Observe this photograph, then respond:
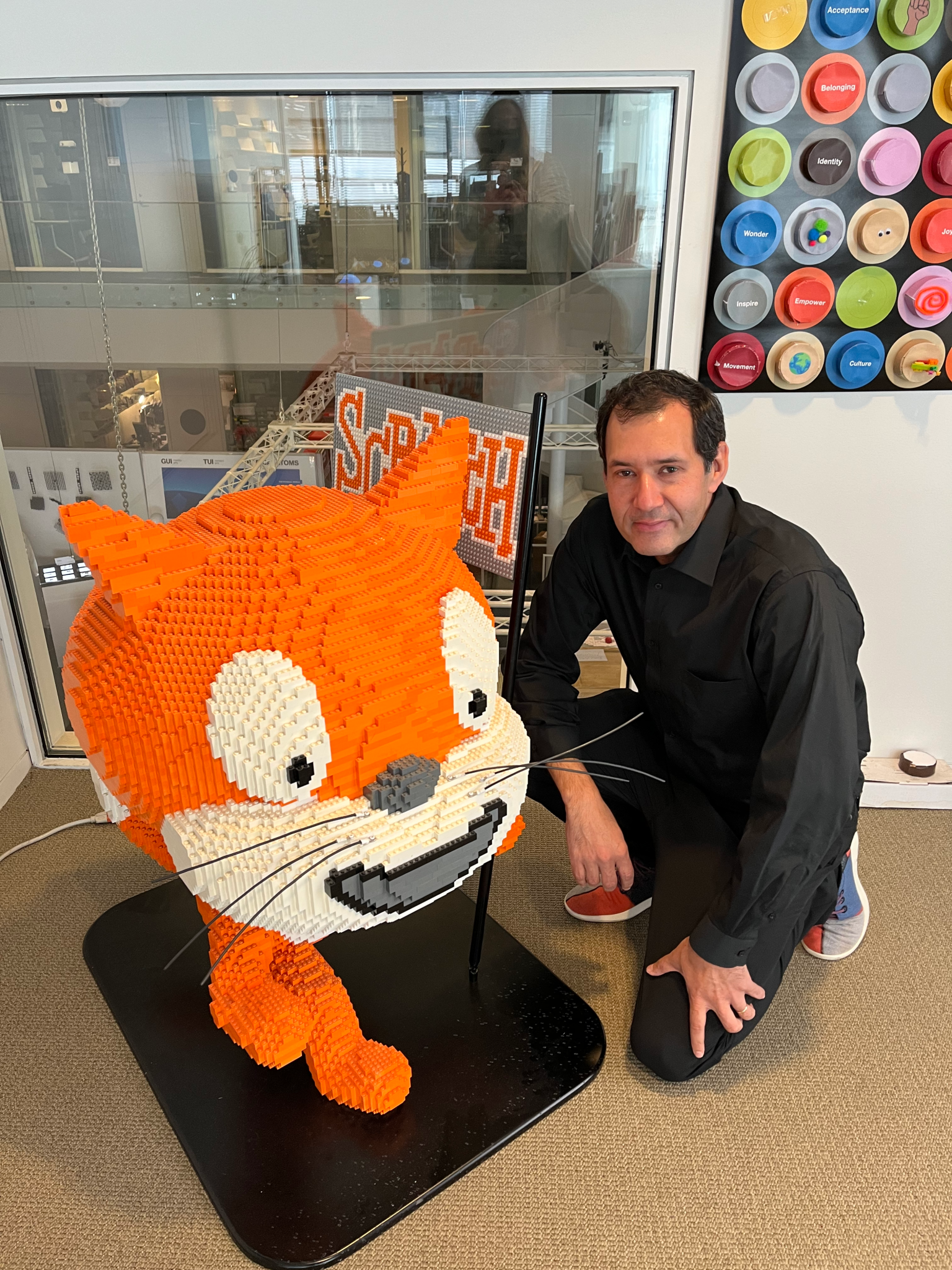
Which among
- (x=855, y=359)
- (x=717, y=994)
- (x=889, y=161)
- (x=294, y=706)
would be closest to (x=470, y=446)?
(x=294, y=706)

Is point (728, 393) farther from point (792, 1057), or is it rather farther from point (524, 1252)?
point (524, 1252)

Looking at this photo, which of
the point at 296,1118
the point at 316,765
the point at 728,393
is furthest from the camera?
the point at 728,393

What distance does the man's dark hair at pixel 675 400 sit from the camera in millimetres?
1320

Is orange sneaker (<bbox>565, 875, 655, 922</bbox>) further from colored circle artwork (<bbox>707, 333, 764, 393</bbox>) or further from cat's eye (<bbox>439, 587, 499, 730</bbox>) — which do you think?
colored circle artwork (<bbox>707, 333, 764, 393</bbox>)

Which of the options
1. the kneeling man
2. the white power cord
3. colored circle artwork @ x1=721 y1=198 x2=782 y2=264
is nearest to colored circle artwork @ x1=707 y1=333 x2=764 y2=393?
colored circle artwork @ x1=721 y1=198 x2=782 y2=264

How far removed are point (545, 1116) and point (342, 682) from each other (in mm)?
828

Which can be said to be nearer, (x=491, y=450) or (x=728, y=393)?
(x=491, y=450)

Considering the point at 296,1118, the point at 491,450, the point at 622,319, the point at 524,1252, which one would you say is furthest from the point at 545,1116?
the point at 622,319

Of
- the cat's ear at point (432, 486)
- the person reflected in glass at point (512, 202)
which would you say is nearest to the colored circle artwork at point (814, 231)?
the person reflected in glass at point (512, 202)

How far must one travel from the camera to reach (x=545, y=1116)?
4.52 feet

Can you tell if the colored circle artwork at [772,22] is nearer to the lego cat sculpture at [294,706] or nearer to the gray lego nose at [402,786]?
the lego cat sculpture at [294,706]

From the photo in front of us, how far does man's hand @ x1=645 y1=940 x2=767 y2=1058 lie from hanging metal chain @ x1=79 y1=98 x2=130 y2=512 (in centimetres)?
159

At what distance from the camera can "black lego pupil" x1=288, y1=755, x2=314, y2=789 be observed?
1.03 m

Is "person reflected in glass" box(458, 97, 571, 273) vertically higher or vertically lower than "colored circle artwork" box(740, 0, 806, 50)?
lower
